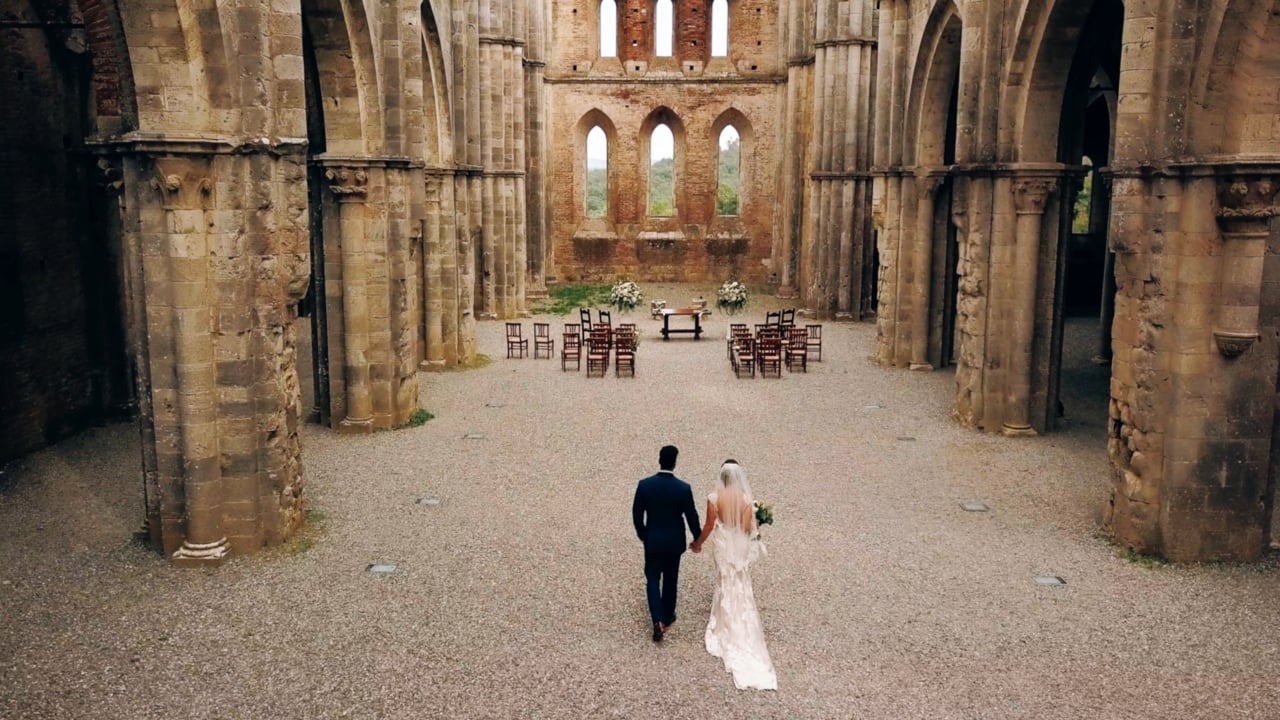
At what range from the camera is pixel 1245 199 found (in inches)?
369

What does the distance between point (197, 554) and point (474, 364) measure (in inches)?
493

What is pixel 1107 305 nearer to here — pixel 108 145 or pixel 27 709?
pixel 108 145

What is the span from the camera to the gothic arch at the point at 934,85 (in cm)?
1938

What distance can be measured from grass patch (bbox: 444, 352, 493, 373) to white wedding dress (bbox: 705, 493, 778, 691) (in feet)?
46.6

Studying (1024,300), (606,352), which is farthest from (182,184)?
(606,352)

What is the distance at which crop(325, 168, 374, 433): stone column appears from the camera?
15.0 m

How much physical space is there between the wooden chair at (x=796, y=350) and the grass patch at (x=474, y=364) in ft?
21.4

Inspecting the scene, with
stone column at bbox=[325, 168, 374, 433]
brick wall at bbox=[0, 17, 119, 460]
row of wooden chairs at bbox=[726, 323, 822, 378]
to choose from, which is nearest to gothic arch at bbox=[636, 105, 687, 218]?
row of wooden chairs at bbox=[726, 323, 822, 378]

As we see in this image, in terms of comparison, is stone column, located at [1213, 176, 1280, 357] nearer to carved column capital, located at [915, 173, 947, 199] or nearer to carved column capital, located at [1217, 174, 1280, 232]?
carved column capital, located at [1217, 174, 1280, 232]

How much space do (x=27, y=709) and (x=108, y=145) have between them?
199 inches

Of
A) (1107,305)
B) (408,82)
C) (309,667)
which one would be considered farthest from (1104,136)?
(309,667)

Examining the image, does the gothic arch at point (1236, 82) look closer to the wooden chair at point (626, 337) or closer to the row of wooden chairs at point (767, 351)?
the row of wooden chairs at point (767, 351)

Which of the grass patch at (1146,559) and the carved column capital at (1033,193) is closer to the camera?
the grass patch at (1146,559)

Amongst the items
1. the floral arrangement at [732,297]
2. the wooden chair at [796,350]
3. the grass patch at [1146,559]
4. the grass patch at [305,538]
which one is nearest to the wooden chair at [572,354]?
the wooden chair at [796,350]
